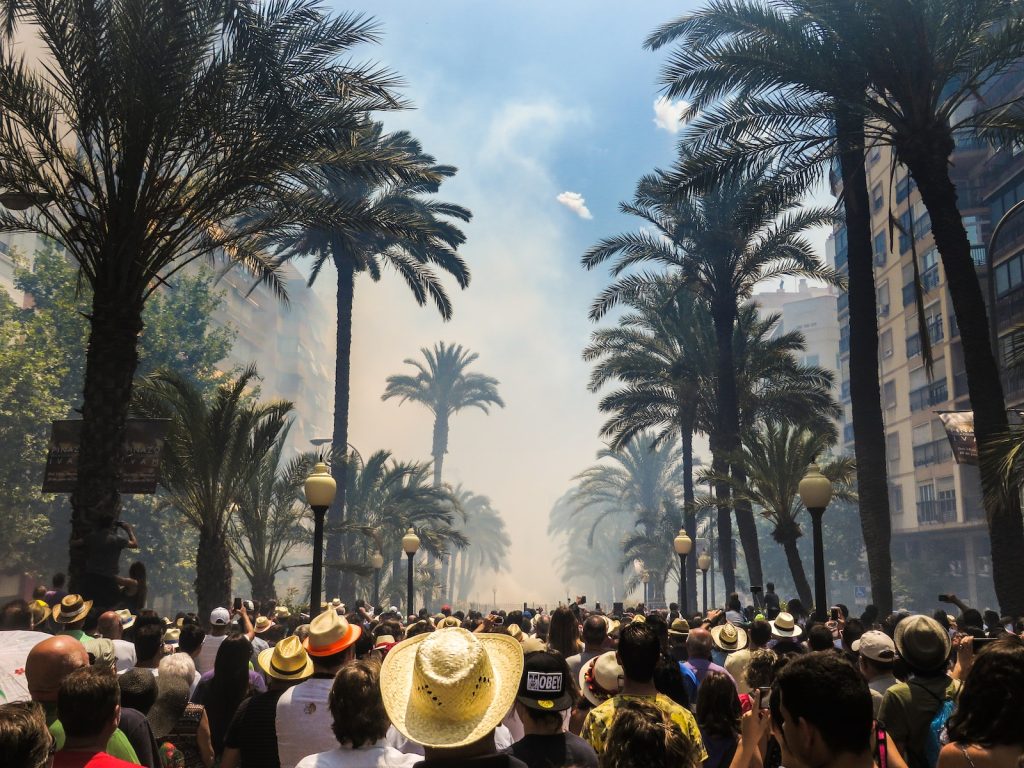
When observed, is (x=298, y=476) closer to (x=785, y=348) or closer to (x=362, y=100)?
(x=362, y=100)

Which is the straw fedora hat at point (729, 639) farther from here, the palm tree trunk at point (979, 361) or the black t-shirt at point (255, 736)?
the palm tree trunk at point (979, 361)

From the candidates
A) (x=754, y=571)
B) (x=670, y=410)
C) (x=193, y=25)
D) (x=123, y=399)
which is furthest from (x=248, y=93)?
(x=670, y=410)

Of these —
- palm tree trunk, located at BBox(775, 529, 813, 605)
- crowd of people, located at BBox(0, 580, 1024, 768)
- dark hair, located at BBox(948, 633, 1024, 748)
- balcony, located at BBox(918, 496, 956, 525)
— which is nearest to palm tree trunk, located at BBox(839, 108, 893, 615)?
palm tree trunk, located at BBox(775, 529, 813, 605)

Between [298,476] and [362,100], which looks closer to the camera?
[362,100]

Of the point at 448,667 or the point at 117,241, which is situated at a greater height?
the point at 117,241

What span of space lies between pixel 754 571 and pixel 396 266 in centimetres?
1486

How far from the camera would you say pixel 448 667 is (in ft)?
9.84

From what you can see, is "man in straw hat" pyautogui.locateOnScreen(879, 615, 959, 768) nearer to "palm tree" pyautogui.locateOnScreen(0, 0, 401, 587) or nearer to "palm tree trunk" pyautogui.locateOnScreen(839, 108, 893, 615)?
"palm tree" pyautogui.locateOnScreen(0, 0, 401, 587)

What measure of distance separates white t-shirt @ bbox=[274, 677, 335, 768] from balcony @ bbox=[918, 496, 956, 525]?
4594 cm

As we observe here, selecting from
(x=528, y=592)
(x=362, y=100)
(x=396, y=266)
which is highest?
(x=396, y=266)

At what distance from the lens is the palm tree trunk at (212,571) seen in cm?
1848

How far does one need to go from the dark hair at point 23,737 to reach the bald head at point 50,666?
92 centimetres

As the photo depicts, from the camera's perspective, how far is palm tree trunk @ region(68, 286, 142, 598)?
1190 cm

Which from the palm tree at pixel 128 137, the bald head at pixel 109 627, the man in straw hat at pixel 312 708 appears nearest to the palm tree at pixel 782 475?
the palm tree at pixel 128 137
